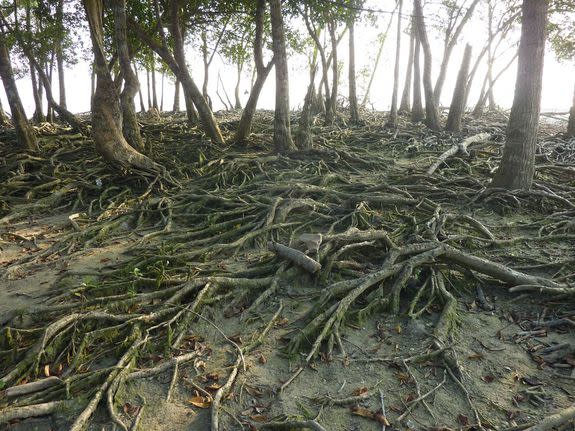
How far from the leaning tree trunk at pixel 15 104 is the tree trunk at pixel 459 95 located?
11.4 m

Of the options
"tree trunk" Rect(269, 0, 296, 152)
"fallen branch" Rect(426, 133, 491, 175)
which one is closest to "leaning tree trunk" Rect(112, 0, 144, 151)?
"tree trunk" Rect(269, 0, 296, 152)

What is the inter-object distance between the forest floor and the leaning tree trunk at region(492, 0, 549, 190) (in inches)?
13.0

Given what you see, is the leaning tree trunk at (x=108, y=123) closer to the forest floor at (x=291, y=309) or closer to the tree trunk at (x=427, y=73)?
the forest floor at (x=291, y=309)

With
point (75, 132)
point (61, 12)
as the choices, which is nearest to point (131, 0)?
point (61, 12)

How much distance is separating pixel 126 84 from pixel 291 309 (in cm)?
726

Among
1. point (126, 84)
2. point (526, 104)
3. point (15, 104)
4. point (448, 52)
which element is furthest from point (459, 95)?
point (15, 104)

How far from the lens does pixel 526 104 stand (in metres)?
6.32

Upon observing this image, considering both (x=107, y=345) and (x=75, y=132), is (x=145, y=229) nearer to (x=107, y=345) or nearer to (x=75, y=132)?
(x=107, y=345)

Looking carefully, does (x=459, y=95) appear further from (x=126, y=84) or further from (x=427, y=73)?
(x=126, y=84)

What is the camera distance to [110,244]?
5.88 meters

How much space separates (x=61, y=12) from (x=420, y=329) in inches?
541

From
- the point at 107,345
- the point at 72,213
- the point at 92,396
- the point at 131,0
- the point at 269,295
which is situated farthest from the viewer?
the point at 131,0

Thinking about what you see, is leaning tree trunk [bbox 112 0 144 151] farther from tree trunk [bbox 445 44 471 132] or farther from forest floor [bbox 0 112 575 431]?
tree trunk [bbox 445 44 471 132]

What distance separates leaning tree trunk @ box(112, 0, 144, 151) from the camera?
865cm
